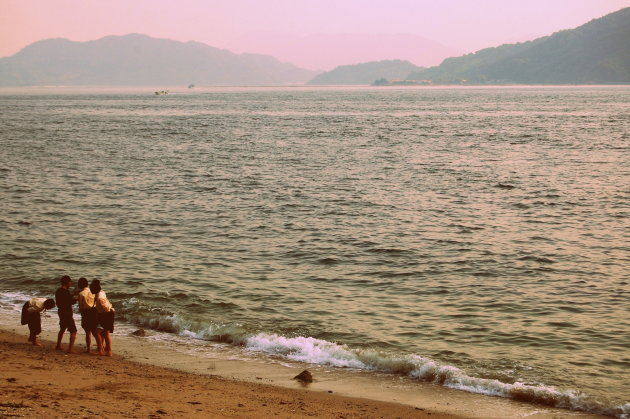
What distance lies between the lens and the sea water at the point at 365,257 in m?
16.5

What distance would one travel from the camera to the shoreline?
1227 centimetres

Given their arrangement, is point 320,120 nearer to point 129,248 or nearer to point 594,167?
point 594,167

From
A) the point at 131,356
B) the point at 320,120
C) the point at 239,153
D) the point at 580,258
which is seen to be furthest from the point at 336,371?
the point at 320,120

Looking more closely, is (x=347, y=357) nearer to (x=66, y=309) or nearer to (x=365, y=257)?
(x=66, y=309)

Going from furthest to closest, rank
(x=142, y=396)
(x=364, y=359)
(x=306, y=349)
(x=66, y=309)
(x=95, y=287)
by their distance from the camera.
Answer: (x=306, y=349) < (x=364, y=359) < (x=66, y=309) < (x=95, y=287) < (x=142, y=396)

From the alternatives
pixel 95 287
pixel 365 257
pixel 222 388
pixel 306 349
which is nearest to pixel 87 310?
pixel 95 287

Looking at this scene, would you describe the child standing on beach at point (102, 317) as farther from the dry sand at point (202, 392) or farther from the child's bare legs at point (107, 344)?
the dry sand at point (202, 392)

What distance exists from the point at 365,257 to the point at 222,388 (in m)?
12.8

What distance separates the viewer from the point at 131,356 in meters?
16.0

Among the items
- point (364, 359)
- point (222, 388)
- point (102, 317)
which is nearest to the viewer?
point (222, 388)

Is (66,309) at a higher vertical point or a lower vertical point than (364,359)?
higher

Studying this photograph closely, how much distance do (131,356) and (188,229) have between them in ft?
49.5

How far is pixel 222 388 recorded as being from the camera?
13.6 meters

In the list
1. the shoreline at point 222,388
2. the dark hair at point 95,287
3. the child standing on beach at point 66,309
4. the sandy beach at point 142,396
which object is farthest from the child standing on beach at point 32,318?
the dark hair at point 95,287
